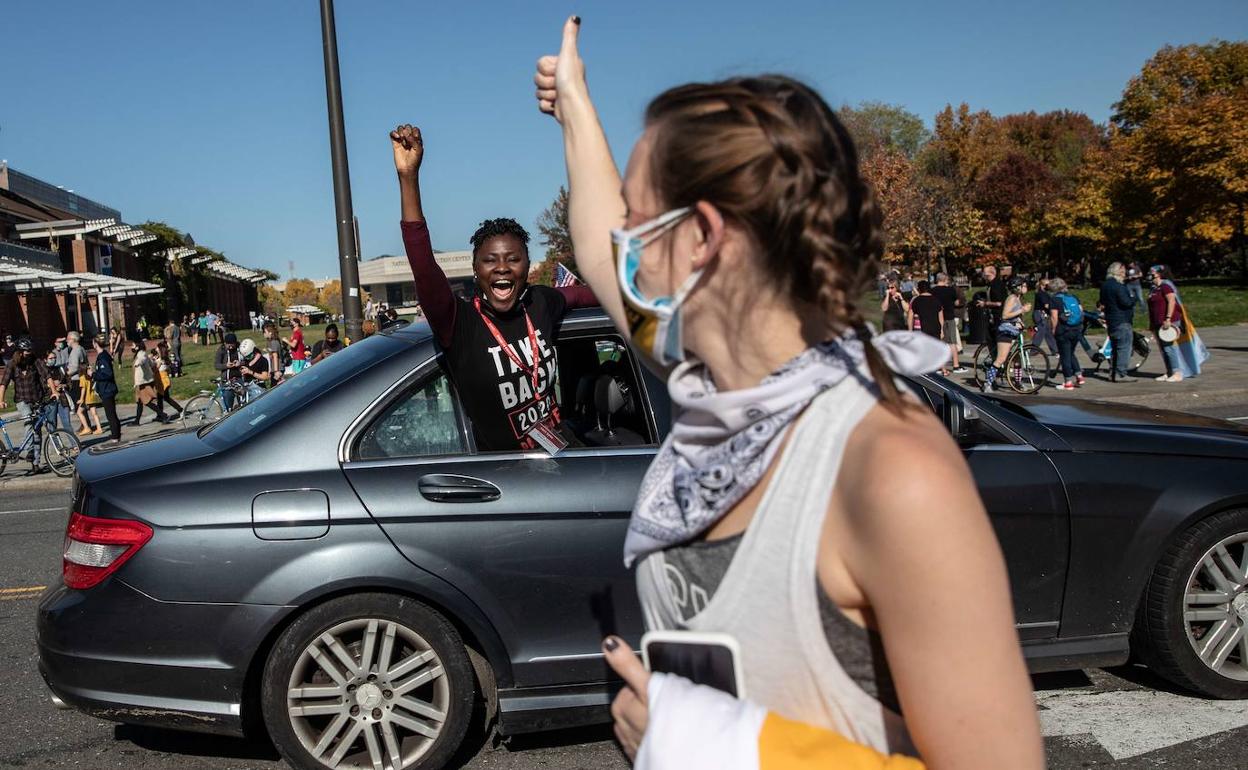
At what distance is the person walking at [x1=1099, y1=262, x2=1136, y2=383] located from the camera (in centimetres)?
1525

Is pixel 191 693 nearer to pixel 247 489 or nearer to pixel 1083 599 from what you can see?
pixel 247 489

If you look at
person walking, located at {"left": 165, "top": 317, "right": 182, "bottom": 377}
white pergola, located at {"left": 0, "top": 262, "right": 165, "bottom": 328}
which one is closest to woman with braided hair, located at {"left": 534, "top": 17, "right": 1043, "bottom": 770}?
person walking, located at {"left": 165, "top": 317, "right": 182, "bottom": 377}

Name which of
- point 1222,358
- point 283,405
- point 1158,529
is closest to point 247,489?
point 283,405

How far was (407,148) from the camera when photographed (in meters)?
2.58

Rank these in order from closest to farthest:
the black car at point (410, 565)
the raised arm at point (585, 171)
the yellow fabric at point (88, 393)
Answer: the raised arm at point (585, 171)
the black car at point (410, 565)
the yellow fabric at point (88, 393)

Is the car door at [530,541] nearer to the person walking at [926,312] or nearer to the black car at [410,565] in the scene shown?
the black car at [410,565]

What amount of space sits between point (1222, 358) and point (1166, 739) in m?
16.8

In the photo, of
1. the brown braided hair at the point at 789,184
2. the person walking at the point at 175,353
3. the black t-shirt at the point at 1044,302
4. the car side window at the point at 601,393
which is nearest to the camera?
the brown braided hair at the point at 789,184

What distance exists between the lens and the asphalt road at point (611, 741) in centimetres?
361

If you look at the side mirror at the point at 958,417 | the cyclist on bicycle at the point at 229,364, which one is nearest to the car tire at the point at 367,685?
the side mirror at the point at 958,417

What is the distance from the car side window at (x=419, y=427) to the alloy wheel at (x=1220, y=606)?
2824mm

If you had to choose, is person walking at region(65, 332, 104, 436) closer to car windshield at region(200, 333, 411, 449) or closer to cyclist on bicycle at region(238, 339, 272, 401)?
cyclist on bicycle at region(238, 339, 272, 401)

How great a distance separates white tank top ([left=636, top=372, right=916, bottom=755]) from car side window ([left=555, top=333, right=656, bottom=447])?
2639 millimetres

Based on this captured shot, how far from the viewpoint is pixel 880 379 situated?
114cm
